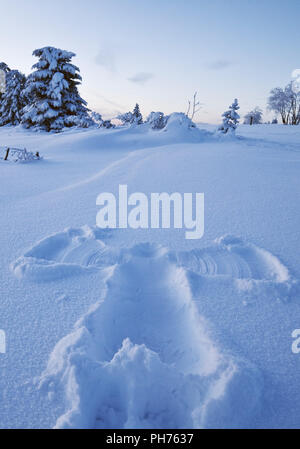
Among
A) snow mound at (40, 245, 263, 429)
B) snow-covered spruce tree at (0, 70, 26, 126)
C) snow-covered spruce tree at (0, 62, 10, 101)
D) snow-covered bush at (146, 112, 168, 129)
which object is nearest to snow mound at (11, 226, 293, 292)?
snow mound at (40, 245, 263, 429)

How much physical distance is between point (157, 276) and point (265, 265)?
940mm

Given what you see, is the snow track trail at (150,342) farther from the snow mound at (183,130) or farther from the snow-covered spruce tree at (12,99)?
the snow-covered spruce tree at (12,99)

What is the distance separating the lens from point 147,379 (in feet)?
4.33

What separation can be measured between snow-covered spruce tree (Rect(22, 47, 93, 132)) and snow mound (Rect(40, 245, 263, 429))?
14562 mm

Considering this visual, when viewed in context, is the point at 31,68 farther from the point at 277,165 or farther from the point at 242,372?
the point at 242,372

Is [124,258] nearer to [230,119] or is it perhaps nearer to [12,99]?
[230,119]

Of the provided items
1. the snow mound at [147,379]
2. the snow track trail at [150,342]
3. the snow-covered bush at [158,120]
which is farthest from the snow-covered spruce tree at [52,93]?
the snow mound at [147,379]

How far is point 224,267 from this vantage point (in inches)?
88.4

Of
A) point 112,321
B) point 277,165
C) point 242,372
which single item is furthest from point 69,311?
point 277,165

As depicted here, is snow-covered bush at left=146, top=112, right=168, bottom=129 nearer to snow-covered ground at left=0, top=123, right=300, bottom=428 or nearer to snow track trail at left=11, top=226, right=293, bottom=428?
snow-covered ground at left=0, top=123, right=300, bottom=428

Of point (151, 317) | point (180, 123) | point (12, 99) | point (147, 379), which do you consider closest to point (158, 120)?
point (180, 123)

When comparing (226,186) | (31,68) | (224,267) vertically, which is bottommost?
(224,267)

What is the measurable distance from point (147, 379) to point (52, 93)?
678 inches
